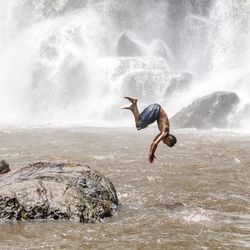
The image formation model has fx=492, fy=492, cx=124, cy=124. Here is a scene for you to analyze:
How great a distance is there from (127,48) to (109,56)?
163cm

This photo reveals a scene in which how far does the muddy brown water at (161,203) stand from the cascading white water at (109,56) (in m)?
15.7

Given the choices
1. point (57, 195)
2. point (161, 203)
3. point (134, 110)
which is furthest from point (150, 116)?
point (57, 195)

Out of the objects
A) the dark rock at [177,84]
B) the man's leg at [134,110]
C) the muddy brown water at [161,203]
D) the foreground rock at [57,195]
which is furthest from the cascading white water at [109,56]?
the foreground rock at [57,195]

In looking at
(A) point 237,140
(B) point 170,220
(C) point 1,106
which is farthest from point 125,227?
(C) point 1,106

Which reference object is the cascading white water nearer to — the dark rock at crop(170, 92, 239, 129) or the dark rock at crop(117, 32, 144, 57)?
the dark rock at crop(117, 32, 144, 57)

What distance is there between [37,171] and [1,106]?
3212 cm

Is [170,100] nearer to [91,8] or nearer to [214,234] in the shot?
[91,8]

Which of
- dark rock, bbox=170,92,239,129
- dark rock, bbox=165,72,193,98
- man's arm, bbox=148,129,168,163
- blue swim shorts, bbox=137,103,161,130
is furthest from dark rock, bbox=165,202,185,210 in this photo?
dark rock, bbox=165,72,193,98

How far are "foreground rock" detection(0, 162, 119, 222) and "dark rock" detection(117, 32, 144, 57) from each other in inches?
1298

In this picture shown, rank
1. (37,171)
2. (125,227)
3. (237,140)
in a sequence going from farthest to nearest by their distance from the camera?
(237,140) → (37,171) → (125,227)

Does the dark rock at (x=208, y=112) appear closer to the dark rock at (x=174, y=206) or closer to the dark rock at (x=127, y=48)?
the dark rock at (x=127, y=48)

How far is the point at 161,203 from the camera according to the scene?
7938 millimetres

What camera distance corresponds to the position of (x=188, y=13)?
4469 cm

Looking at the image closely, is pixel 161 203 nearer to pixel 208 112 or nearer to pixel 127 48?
pixel 208 112
